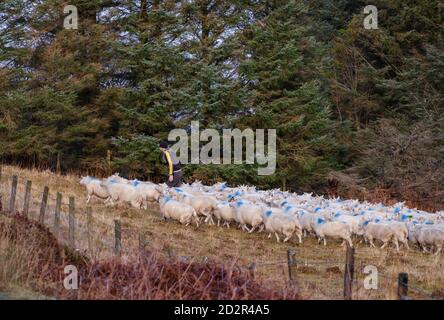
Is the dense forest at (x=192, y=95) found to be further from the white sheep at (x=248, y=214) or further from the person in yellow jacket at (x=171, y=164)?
the white sheep at (x=248, y=214)

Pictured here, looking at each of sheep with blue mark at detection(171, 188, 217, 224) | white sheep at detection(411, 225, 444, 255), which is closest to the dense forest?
sheep with blue mark at detection(171, 188, 217, 224)

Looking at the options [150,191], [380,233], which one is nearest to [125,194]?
[150,191]

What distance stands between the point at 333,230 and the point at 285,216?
1.17 m

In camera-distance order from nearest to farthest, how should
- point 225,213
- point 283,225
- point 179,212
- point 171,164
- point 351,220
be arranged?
point 283,225 < point 351,220 < point 179,212 < point 225,213 < point 171,164

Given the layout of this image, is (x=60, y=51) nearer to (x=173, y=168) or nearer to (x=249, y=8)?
(x=249, y=8)

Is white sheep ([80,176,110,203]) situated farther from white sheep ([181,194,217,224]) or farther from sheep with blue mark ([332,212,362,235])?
sheep with blue mark ([332,212,362,235])

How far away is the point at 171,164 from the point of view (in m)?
17.5

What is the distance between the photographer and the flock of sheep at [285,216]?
1424cm

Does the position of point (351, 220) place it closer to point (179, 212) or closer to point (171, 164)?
point (179, 212)

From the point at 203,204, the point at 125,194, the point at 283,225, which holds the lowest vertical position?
the point at 283,225

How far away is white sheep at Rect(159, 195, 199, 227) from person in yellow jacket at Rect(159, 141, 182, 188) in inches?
85.5

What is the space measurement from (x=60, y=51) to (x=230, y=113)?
8.09 metres

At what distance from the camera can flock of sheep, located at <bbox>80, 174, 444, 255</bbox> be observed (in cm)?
1424

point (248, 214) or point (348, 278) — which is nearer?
point (348, 278)
